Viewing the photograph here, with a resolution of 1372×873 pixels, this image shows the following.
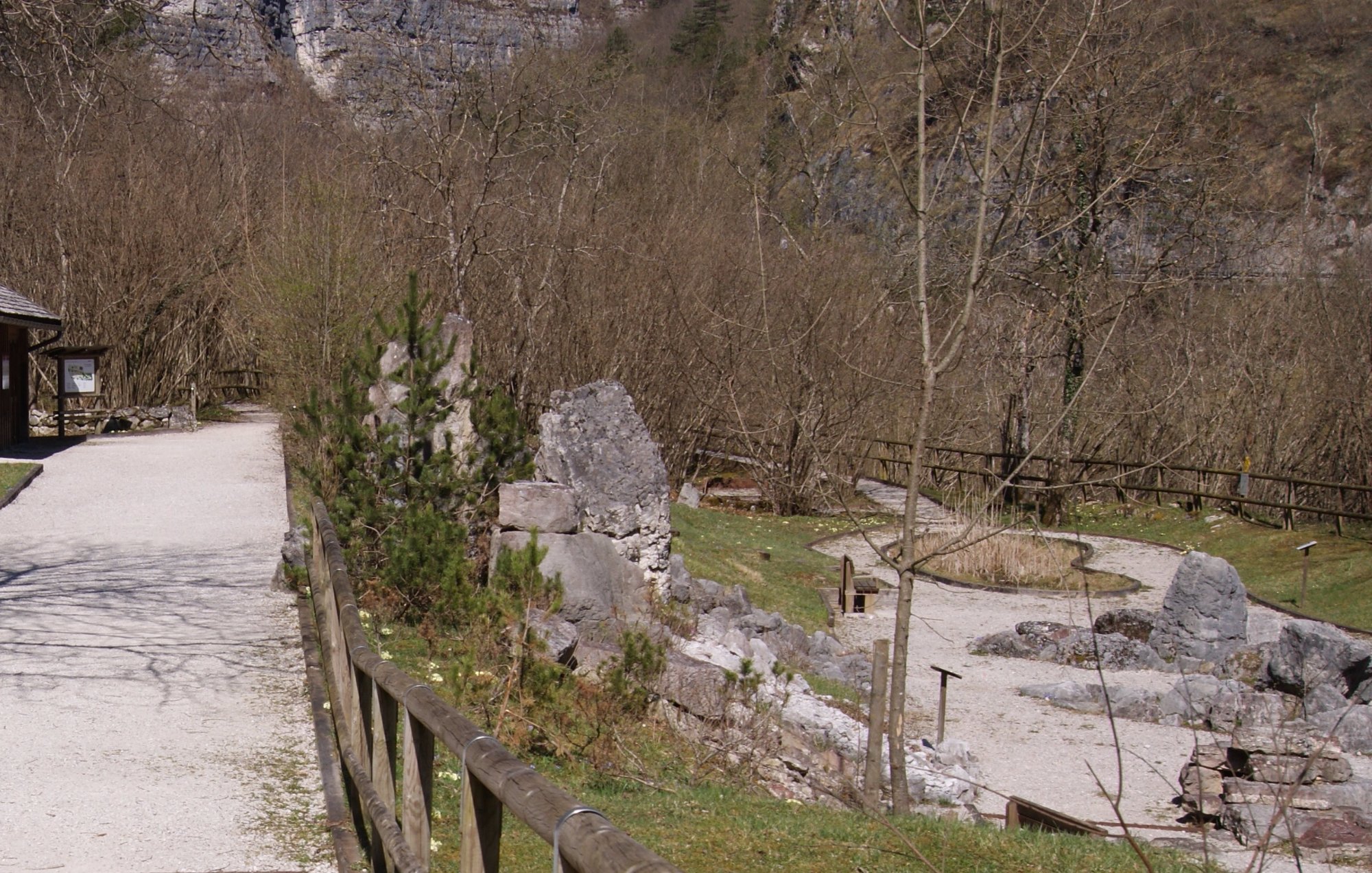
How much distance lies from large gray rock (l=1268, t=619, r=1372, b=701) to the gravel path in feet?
31.1

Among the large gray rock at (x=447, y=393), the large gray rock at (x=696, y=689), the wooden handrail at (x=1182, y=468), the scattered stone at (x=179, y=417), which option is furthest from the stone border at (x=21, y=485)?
the wooden handrail at (x=1182, y=468)

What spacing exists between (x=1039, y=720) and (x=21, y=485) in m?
13.6

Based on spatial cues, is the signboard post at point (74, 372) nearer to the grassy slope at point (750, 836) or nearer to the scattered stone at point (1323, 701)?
the grassy slope at point (750, 836)

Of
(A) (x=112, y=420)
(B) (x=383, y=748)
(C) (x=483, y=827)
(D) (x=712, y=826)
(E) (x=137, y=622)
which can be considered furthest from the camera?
(A) (x=112, y=420)

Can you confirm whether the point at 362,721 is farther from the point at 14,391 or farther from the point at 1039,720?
the point at 14,391

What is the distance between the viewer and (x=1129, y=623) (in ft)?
51.9

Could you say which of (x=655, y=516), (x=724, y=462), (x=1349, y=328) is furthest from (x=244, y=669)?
(x=1349, y=328)

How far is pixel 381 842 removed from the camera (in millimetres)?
4660

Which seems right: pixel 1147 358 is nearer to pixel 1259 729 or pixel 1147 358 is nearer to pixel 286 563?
pixel 1259 729

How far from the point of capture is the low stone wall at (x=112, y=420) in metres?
27.6

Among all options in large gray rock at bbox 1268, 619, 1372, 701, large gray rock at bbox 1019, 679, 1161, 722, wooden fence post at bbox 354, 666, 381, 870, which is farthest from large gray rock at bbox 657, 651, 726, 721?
large gray rock at bbox 1268, 619, 1372, 701

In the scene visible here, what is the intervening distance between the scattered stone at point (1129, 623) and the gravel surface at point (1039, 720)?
1.76ft

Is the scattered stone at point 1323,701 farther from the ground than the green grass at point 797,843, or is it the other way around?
the green grass at point 797,843

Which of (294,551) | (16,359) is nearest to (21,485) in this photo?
(16,359)
